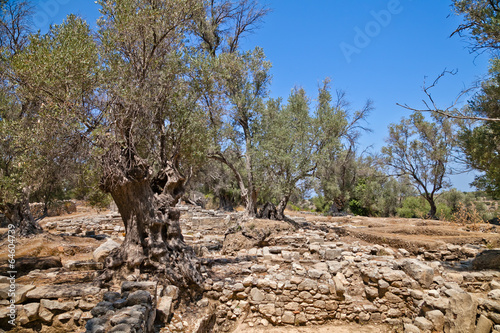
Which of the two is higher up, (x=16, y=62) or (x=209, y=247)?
(x=16, y=62)

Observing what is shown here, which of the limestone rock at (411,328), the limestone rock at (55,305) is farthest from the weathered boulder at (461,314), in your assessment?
the limestone rock at (55,305)

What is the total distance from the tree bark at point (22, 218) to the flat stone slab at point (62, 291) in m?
9.29

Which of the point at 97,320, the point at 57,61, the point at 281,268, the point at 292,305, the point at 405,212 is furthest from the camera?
the point at 405,212

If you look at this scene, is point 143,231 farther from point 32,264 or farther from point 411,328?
point 411,328

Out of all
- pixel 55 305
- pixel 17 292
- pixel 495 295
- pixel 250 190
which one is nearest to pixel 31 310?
pixel 55 305

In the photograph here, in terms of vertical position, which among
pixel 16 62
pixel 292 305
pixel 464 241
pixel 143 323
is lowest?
pixel 292 305

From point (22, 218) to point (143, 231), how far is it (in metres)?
9.80

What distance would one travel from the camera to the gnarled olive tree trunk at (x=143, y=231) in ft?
22.3

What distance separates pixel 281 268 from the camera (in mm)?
8688

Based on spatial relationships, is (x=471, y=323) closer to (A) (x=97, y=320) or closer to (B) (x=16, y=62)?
(A) (x=97, y=320)

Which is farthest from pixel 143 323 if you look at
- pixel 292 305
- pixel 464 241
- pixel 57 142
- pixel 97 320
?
pixel 464 241

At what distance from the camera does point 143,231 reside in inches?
286

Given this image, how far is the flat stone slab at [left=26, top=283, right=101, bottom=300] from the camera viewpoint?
5.09 metres

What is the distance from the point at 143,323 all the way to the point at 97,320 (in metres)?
0.73
